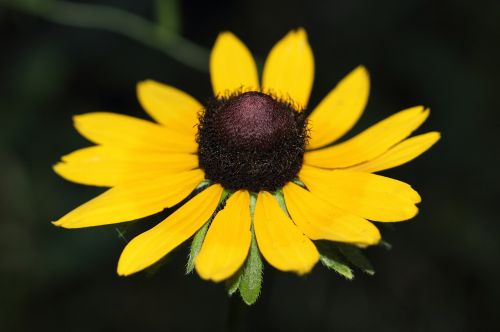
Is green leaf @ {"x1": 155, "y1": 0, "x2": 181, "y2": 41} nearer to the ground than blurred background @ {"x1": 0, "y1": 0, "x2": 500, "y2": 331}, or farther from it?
farther from it

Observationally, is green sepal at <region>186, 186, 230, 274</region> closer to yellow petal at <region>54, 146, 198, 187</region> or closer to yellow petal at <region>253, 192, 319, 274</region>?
yellow petal at <region>253, 192, 319, 274</region>

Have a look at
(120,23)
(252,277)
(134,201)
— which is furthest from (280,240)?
(120,23)

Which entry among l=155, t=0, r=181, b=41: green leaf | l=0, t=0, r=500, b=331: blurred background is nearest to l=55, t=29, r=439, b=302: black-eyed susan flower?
l=155, t=0, r=181, b=41: green leaf

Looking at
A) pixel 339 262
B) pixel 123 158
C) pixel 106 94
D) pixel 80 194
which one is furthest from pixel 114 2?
pixel 339 262

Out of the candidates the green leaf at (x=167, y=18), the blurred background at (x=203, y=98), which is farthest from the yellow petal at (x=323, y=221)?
the green leaf at (x=167, y=18)

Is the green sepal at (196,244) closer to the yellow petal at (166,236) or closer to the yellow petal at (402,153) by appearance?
the yellow petal at (166,236)

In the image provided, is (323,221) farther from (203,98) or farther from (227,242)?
(203,98)
